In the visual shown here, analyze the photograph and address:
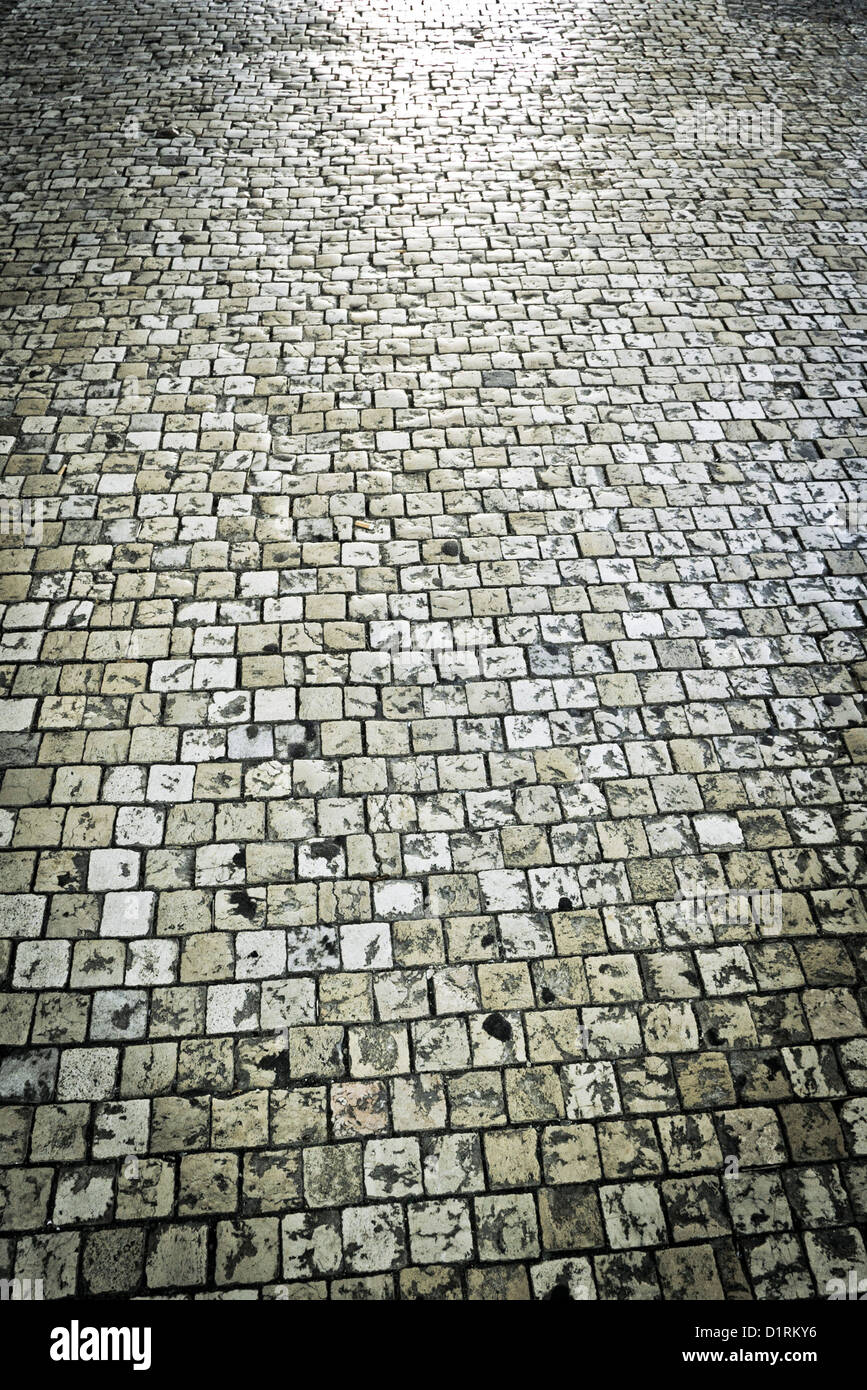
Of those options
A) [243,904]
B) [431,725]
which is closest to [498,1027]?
[243,904]

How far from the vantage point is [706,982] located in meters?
3.67

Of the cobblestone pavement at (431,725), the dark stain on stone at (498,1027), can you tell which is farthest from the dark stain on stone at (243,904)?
the dark stain on stone at (498,1027)

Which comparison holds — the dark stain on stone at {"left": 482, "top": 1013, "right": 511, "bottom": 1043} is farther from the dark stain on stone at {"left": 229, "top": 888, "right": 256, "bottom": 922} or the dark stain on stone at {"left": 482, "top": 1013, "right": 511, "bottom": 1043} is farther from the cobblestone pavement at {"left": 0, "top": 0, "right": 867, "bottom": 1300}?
the dark stain on stone at {"left": 229, "top": 888, "right": 256, "bottom": 922}

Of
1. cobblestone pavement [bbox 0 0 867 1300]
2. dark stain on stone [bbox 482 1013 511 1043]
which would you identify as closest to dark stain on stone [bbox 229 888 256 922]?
cobblestone pavement [bbox 0 0 867 1300]

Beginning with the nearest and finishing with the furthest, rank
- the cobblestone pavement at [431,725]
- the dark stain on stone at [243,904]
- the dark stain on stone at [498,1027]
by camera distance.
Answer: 1. the cobblestone pavement at [431,725]
2. the dark stain on stone at [498,1027]
3. the dark stain on stone at [243,904]

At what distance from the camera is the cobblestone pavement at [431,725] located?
3232 mm

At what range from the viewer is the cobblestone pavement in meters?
3.23

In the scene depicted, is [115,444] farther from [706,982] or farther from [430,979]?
[706,982]

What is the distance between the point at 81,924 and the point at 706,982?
282cm

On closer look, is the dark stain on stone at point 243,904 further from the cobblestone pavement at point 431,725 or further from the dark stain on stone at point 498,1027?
the dark stain on stone at point 498,1027

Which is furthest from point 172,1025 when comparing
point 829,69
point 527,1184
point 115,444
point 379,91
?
point 829,69

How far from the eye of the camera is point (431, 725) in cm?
438

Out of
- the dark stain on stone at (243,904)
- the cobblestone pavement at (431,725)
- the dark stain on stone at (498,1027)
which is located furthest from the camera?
the dark stain on stone at (243,904)

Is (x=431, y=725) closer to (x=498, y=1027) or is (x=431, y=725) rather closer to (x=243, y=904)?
(x=243, y=904)
